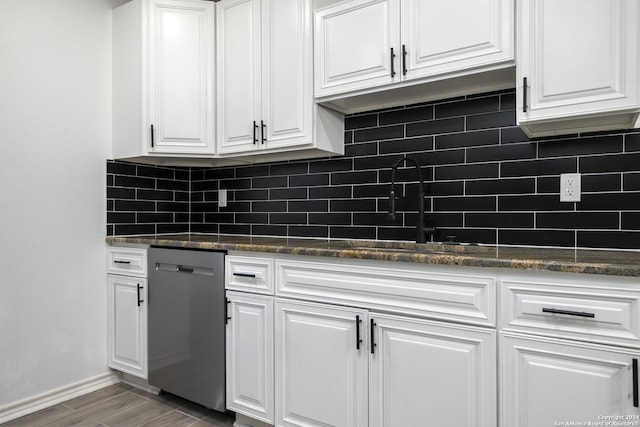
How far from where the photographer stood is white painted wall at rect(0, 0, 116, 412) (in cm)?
214

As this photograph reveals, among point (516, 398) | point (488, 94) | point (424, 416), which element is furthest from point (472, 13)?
point (424, 416)

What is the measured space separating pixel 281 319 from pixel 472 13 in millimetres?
1484

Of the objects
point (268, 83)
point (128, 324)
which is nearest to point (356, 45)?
point (268, 83)

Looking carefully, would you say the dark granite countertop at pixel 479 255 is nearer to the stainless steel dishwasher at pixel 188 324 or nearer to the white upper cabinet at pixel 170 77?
the stainless steel dishwasher at pixel 188 324

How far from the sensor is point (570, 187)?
174 centimetres

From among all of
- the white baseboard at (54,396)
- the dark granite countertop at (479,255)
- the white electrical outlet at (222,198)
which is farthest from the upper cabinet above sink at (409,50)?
the white baseboard at (54,396)

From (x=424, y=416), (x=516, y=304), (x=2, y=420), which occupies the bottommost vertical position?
(x=2, y=420)

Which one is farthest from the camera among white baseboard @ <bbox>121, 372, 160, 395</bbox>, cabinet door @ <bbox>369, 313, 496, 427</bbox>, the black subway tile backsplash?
white baseboard @ <bbox>121, 372, 160, 395</bbox>

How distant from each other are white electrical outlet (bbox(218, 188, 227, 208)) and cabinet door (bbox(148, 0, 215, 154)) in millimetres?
475

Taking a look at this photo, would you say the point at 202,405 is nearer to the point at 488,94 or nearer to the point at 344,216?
the point at 344,216

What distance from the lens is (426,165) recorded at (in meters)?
2.08

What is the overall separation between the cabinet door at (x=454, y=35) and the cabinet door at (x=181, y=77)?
1234mm

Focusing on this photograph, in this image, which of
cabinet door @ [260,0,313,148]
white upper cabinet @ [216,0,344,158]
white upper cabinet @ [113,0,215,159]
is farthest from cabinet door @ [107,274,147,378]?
cabinet door @ [260,0,313,148]

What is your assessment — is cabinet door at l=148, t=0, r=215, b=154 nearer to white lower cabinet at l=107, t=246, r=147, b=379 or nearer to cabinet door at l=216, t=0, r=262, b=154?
cabinet door at l=216, t=0, r=262, b=154
